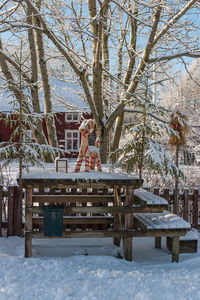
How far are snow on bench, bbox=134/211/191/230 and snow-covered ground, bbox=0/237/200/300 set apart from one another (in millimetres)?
640

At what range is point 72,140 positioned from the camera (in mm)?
30141

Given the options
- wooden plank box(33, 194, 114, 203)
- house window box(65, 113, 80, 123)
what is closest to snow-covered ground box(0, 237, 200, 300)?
wooden plank box(33, 194, 114, 203)

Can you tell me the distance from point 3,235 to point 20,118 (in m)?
2.72

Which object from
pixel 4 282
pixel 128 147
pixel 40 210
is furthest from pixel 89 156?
pixel 4 282

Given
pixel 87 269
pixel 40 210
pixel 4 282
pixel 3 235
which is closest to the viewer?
pixel 4 282

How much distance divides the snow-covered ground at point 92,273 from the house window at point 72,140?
23563 mm

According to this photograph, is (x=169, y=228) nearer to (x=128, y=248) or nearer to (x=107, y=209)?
(x=128, y=248)

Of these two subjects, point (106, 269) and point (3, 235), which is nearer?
point (106, 269)

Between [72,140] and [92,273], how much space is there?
2541 centimetres

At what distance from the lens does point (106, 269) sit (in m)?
5.16

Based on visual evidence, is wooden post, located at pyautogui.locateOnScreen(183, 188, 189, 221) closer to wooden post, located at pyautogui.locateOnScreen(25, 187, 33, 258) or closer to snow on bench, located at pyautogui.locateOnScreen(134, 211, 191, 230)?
snow on bench, located at pyautogui.locateOnScreen(134, 211, 191, 230)

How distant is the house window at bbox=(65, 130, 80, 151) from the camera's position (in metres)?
30.1

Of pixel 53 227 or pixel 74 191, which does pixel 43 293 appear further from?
pixel 74 191

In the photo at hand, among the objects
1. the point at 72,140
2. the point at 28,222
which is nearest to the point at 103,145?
the point at 28,222
